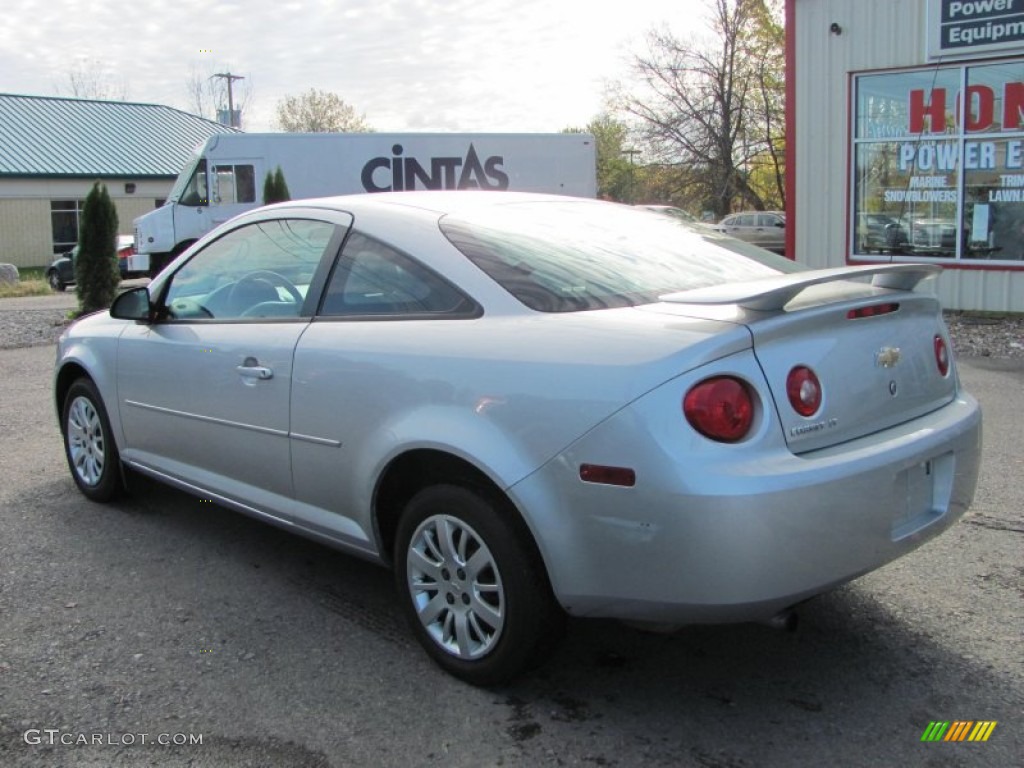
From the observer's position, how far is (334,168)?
2092 cm

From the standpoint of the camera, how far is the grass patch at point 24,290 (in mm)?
23156

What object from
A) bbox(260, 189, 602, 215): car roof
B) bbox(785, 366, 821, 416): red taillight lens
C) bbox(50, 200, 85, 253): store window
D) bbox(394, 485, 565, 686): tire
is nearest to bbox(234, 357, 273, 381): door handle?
bbox(260, 189, 602, 215): car roof

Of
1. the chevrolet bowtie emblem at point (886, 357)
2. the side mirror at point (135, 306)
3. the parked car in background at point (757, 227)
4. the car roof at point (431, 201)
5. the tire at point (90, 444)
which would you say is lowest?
the tire at point (90, 444)

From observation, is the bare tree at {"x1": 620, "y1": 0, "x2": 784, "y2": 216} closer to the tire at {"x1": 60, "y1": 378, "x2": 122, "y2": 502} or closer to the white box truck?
the white box truck

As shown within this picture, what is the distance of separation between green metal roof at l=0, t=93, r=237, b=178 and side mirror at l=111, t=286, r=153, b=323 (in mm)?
35629

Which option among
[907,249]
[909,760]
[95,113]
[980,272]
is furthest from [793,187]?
[95,113]

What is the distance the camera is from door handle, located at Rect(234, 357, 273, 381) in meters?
3.78

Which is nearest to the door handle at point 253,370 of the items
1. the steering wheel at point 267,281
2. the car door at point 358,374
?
the car door at point 358,374

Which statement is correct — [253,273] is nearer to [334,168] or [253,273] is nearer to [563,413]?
[563,413]

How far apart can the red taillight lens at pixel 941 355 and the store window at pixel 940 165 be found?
33.4 ft

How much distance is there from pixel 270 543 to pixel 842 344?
288cm

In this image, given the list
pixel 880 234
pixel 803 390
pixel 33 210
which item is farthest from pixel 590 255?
pixel 33 210

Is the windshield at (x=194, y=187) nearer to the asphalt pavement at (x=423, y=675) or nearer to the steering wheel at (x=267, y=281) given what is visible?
the asphalt pavement at (x=423, y=675)

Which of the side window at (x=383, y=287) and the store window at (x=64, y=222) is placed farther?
the store window at (x=64, y=222)
